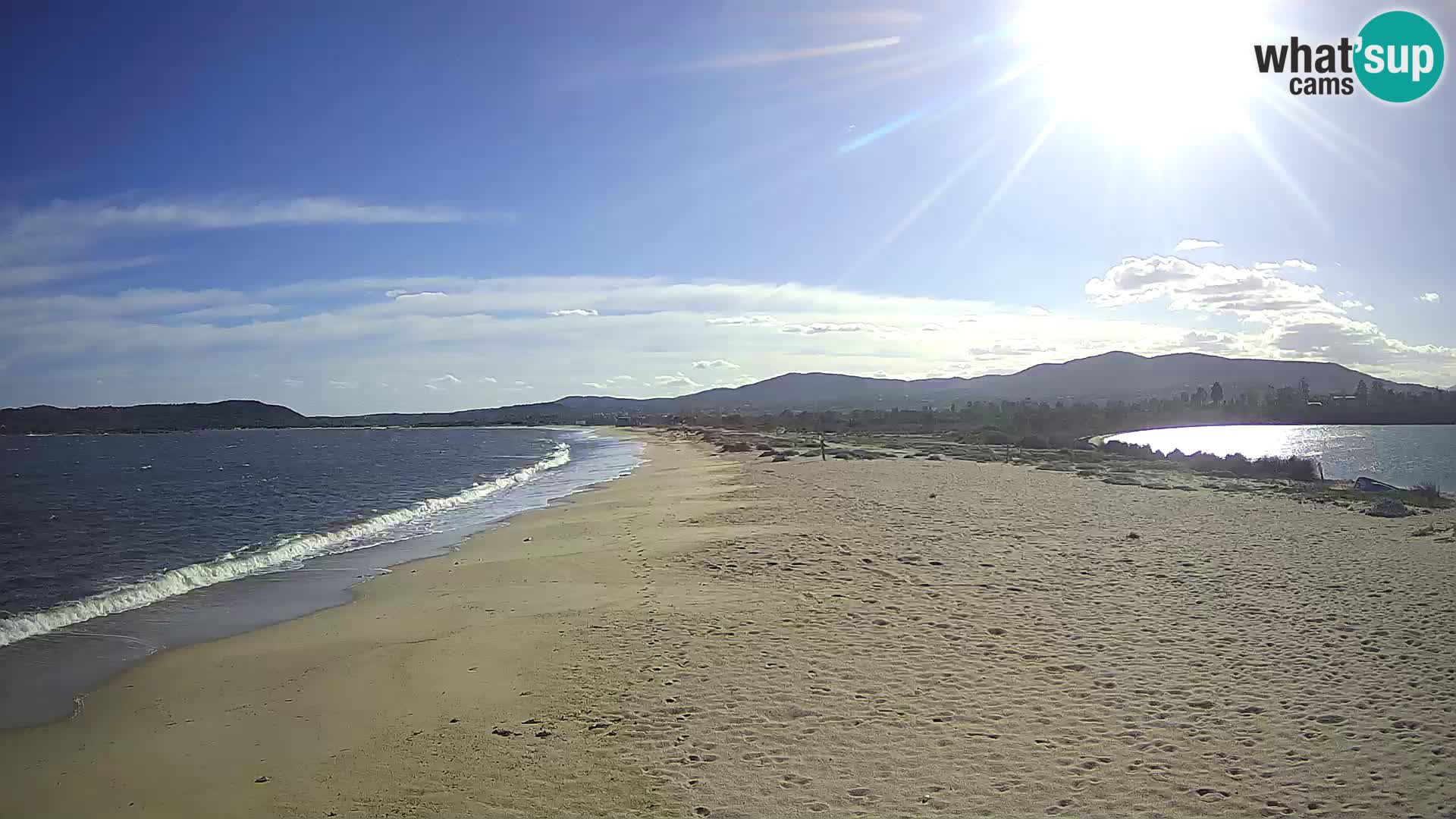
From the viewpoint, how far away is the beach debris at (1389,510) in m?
19.0

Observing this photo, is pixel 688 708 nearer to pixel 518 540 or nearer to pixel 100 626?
pixel 100 626

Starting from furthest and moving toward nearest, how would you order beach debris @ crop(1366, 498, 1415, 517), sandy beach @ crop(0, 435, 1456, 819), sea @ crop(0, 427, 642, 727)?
beach debris @ crop(1366, 498, 1415, 517) < sea @ crop(0, 427, 642, 727) < sandy beach @ crop(0, 435, 1456, 819)

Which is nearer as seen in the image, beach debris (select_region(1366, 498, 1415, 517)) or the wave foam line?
the wave foam line

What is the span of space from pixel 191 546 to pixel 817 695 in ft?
55.5

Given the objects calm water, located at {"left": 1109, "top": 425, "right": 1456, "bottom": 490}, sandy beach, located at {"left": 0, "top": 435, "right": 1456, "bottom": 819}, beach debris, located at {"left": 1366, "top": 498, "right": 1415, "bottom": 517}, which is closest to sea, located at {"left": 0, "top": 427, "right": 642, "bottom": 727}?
sandy beach, located at {"left": 0, "top": 435, "right": 1456, "bottom": 819}

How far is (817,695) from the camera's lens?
7.02 m

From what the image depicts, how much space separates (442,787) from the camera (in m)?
5.59

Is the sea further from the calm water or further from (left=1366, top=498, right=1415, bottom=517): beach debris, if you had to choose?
the calm water

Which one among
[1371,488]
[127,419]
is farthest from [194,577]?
[127,419]

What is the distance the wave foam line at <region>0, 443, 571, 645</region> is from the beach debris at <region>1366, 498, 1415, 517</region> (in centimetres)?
2365

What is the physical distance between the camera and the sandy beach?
212 inches

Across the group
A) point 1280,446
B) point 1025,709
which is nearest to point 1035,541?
point 1025,709

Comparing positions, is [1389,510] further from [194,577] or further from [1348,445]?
[1348,445]

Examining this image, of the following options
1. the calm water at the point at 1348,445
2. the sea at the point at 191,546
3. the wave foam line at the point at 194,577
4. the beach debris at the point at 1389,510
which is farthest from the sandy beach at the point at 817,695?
the calm water at the point at 1348,445
